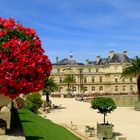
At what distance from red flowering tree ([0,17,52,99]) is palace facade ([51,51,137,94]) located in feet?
354

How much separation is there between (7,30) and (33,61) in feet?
2.78

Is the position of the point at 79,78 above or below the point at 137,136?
above

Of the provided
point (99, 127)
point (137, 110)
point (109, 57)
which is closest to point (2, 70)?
point (99, 127)

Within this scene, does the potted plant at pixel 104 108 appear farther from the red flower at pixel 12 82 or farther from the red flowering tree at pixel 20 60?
the red flower at pixel 12 82

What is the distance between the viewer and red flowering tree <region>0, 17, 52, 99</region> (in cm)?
805

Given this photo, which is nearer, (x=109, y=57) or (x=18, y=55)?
(x=18, y=55)

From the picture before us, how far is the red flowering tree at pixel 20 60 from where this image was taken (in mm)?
8055

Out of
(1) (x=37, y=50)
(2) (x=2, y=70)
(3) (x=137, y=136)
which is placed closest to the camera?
(2) (x=2, y=70)

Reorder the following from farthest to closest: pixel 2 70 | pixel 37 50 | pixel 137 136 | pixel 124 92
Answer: pixel 124 92 < pixel 137 136 < pixel 37 50 < pixel 2 70

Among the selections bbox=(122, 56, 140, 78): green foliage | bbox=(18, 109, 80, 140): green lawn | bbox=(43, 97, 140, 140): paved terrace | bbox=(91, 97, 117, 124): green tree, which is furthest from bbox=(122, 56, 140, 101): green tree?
bbox=(18, 109, 80, 140): green lawn

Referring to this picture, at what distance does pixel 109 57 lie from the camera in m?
128

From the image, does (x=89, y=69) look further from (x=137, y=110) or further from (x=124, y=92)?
(x=137, y=110)

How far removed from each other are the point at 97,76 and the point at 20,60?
116 metres

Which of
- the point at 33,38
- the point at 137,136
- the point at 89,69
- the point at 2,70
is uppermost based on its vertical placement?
the point at 89,69
